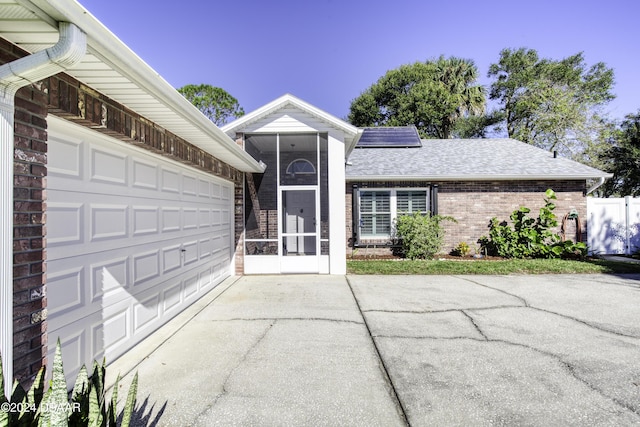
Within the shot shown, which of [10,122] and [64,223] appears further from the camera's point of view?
[64,223]

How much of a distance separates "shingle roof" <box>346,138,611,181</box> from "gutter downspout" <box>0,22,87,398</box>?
28.9ft

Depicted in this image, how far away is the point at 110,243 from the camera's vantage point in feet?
11.3

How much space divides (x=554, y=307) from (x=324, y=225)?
487cm

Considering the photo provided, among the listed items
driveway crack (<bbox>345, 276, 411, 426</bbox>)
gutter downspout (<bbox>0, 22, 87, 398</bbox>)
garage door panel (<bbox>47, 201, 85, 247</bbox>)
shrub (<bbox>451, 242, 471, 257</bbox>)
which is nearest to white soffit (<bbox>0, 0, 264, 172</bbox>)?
gutter downspout (<bbox>0, 22, 87, 398</bbox>)

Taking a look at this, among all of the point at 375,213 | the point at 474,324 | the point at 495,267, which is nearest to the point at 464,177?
the point at 375,213

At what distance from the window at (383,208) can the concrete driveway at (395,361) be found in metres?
4.71

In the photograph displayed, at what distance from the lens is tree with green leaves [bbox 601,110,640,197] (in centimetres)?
1630

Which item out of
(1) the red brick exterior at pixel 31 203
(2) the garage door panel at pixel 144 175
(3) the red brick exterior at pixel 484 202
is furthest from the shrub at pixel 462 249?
(1) the red brick exterior at pixel 31 203

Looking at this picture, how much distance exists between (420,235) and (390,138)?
555 cm

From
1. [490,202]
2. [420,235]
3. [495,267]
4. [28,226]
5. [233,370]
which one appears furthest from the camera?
[490,202]

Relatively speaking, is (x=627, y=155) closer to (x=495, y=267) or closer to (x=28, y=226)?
(x=495, y=267)

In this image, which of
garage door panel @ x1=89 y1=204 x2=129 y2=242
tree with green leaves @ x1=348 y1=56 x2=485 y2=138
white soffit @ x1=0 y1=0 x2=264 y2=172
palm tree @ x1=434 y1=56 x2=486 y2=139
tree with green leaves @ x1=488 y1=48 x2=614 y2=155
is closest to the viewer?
white soffit @ x1=0 y1=0 x2=264 y2=172

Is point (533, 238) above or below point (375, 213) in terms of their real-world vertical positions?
below

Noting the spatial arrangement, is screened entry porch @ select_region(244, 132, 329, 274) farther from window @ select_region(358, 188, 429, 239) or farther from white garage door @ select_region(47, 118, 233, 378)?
window @ select_region(358, 188, 429, 239)
